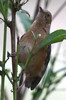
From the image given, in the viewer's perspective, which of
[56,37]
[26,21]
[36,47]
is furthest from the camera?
[26,21]

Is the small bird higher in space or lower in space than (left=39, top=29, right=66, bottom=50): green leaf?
lower

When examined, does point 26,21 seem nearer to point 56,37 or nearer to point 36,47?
point 36,47

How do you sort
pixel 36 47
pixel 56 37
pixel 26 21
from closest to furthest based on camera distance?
pixel 56 37 → pixel 36 47 → pixel 26 21

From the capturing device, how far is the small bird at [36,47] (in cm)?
109

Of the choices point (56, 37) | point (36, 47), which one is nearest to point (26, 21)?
point (36, 47)

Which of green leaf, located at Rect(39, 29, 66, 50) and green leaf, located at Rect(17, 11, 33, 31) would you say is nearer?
green leaf, located at Rect(39, 29, 66, 50)

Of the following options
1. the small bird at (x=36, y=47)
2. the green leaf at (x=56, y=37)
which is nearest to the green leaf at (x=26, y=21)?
the small bird at (x=36, y=47)

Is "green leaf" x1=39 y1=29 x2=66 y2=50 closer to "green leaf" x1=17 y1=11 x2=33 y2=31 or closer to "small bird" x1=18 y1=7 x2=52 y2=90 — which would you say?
"small bird" x1=18 y1=7 x2=52 y2=90

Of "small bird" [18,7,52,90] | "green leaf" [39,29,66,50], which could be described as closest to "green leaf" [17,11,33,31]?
"small bird" [18,7,52,90]

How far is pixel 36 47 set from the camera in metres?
1.07

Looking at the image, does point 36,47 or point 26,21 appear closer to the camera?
point 36,47

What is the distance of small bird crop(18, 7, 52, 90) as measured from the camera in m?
1.09

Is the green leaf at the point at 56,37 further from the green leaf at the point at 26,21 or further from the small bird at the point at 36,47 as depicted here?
Result: the green leaf at the point at 26,21

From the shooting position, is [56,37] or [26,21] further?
[26,21]
